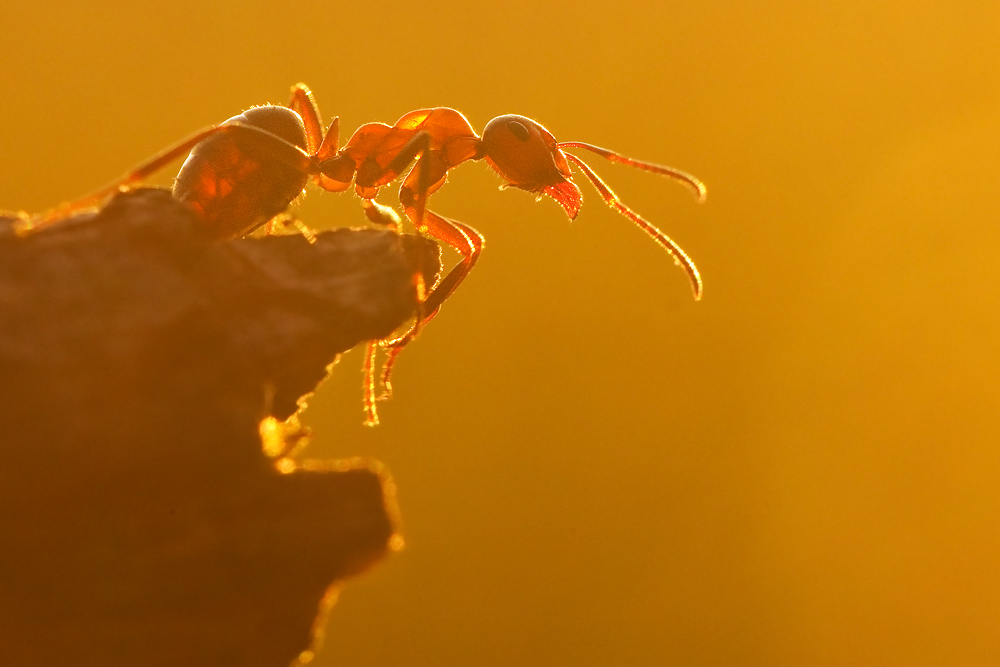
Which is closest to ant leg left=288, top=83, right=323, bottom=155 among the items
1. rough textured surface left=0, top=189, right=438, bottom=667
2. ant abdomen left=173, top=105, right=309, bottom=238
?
ant abdomen left=173, top=105, right=309, bottom=238

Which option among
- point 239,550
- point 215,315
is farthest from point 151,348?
point 239,550

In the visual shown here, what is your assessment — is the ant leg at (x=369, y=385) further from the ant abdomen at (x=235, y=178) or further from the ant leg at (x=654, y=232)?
the ant leg at (x=654, y=232)

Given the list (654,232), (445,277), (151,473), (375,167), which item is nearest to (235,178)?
(375,167)

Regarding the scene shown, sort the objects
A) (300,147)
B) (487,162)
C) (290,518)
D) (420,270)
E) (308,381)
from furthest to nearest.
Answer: (487,162)
(300,147)
(420,270)
(308,381)
(290,518)

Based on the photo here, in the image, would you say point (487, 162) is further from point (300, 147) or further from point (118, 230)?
point (118, 230)

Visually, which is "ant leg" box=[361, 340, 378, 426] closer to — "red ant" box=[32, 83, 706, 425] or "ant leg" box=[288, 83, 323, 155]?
"red ant" box=[32, 83, 706, 425]

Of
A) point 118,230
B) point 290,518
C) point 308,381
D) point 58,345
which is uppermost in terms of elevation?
point 118,230

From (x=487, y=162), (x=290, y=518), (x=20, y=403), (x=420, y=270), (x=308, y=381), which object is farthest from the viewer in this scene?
(x=487, y=162)
